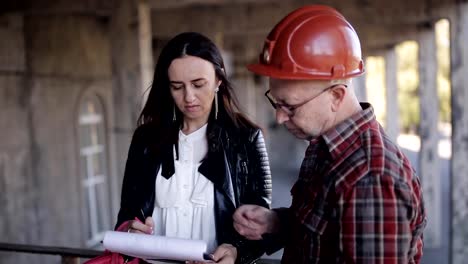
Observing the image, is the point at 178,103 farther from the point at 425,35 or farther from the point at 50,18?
the point at 425,35

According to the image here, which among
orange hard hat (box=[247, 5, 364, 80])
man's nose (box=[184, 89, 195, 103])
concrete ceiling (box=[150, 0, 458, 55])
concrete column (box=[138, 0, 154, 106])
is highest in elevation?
concrete ceiling (box=[150, 0, 458, 55])

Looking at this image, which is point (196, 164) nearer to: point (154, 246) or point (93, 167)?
point (154, 246)

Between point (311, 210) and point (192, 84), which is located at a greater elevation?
point (192, 84)

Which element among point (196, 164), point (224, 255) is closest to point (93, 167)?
point (196, 164)

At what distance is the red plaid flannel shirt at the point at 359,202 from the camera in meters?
1.24

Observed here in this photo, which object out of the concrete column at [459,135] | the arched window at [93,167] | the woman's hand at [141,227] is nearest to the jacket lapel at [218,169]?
the woman's hand at [141,227]

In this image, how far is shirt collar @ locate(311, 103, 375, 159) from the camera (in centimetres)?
137

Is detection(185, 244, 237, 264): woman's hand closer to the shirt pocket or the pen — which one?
the pen

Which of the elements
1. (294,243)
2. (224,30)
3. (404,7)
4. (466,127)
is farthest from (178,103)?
(224,30)

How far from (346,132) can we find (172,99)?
950 mm

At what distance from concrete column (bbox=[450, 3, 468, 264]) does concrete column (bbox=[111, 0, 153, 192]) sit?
3.55 metres

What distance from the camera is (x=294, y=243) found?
1532mm

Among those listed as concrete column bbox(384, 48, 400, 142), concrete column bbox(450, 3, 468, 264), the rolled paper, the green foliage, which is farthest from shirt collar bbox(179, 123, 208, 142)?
the green foliage

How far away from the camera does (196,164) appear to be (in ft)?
6.54
